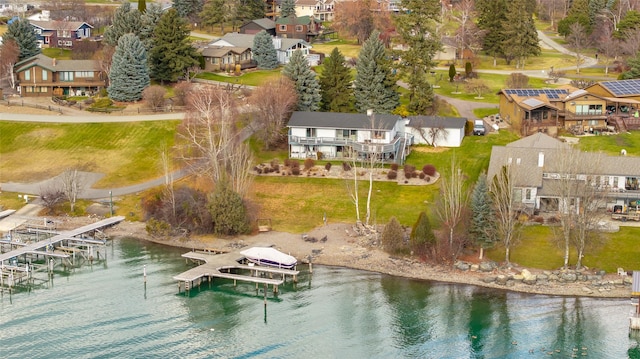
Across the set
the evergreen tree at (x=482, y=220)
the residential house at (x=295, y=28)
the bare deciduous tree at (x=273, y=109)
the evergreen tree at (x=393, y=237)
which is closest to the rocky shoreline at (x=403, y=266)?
the evergreen tree at (x=393, y=237)

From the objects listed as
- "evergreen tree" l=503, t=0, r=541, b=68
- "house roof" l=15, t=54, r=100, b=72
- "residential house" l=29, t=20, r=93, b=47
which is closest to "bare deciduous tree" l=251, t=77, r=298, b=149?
"house roof" l=15, t=54, r=100, b=72

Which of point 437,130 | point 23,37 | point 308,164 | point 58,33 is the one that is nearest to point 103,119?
point 23,37

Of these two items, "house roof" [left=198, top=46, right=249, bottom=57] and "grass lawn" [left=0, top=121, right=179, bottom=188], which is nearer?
"grass lawn" [left=0, top=121, right=179, bottom=188]

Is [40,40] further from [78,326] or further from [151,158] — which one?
[78,326]

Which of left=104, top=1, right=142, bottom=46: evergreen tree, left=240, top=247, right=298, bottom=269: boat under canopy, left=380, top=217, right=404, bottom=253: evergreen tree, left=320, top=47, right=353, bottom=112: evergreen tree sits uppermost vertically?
left=104, top=1, right=142, bottom=46: evergreen tree

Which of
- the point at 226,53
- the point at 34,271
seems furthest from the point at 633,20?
the point at 34,271

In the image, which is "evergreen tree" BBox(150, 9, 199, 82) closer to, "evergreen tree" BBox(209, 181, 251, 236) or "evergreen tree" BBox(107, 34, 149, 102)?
"evergreen tree" BBox(107, 34, 149, 102)
